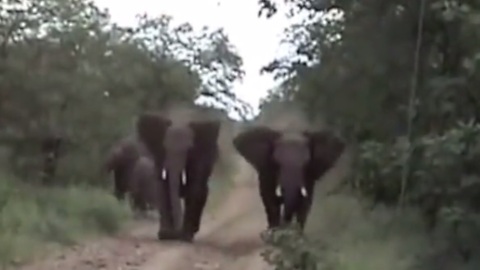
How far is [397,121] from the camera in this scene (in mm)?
13750

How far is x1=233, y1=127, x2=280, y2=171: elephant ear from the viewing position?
49.8ft

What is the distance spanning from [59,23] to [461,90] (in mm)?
8256

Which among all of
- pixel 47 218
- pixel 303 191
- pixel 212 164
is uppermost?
pixel 212 164

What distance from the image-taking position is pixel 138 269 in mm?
11266

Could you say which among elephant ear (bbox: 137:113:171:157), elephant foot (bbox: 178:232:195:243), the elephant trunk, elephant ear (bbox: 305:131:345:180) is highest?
elephant ear (bbox: 137:113:171:157)

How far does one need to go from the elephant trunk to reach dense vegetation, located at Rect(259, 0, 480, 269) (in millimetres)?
496

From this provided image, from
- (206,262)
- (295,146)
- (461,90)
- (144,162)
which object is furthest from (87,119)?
(461,90)

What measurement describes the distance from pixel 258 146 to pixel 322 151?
805mm

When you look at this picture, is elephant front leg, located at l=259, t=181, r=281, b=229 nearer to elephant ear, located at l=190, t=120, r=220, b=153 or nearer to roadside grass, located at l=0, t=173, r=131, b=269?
elephant ear, located at l=190, t=120, r=220, b=153

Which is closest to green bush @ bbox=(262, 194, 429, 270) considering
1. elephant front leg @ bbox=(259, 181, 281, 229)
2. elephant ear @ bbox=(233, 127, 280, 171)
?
elephant front leg @ bbox=(259, 181, 281, 229)

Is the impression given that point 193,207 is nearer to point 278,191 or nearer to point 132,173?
point 278,191

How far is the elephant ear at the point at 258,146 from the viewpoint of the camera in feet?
49.8

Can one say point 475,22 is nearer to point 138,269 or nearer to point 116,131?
point 138,269

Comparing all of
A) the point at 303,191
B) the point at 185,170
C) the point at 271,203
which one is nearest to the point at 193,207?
the point at 185,170
